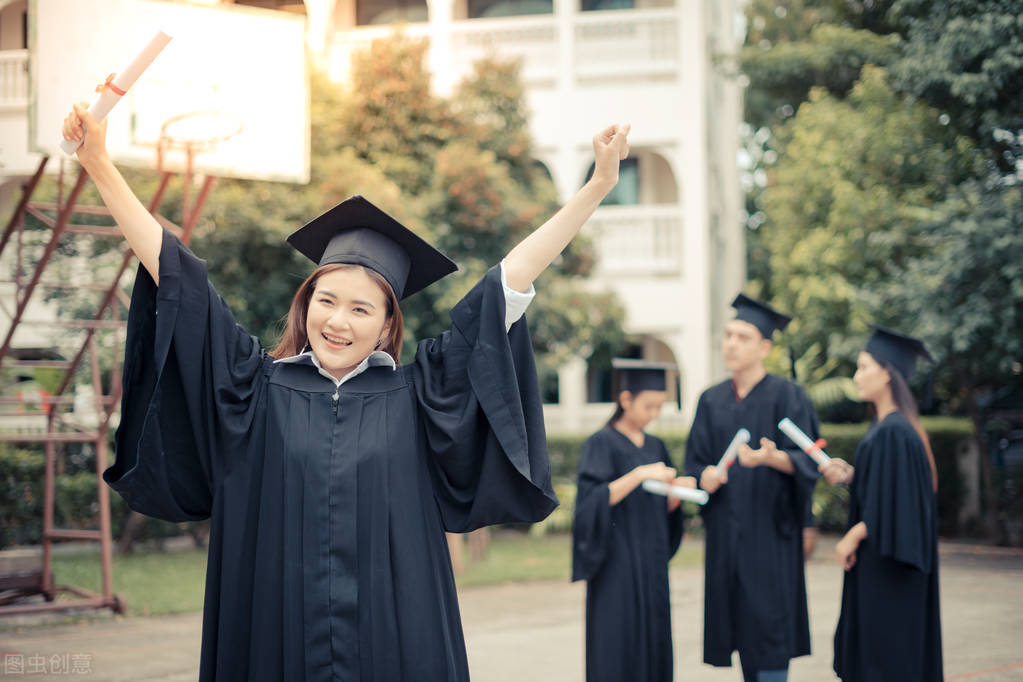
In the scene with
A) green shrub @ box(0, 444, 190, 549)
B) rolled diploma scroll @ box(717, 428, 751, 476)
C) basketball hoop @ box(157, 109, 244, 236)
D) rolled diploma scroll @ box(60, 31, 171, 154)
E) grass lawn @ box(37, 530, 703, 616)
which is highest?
basketball hoop @ box(157, 109, 244, 236)

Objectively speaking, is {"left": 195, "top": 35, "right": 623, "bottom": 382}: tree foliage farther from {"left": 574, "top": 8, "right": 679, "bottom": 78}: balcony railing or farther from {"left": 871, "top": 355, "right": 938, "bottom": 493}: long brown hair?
{"left": 871, "top": 355, "right": 938, "bottom": 493}: long brown hair

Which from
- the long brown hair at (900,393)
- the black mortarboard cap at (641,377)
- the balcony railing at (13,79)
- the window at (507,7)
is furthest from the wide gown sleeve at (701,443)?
the window at (507,7)

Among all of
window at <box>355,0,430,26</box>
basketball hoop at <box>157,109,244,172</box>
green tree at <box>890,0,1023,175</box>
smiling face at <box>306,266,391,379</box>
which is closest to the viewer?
smiling face at <box>306,266,391,379</box>

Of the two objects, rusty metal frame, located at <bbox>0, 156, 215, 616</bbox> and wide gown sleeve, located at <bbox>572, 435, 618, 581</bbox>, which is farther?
rusty metal frame, located at <bbox>0, 156, 215, 616</bbox>

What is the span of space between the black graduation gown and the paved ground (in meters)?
1.47

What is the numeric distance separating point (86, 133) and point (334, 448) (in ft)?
3.27

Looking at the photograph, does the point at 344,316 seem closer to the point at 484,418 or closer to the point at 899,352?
the point at 484,418

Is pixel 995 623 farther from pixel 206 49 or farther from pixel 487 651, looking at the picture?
pixel 206 49

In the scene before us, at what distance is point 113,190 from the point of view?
2.47 meters

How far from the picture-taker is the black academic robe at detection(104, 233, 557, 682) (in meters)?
2.55

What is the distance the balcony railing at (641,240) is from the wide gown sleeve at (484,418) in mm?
13726

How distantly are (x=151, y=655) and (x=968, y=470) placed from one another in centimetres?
1162

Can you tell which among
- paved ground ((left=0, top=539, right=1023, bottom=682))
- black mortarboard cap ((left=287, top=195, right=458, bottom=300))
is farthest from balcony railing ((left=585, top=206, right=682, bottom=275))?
black mortarboard cap ((left=287, top=195, right=458, bottom=300))

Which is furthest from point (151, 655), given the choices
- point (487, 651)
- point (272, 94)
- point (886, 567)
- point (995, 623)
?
point (995, 623)
